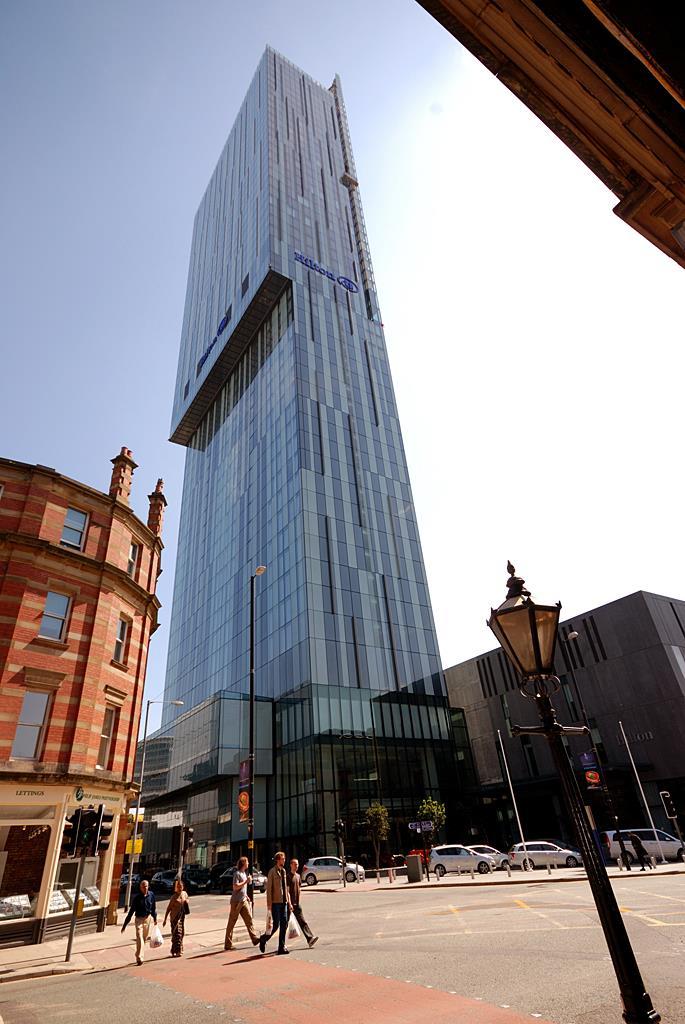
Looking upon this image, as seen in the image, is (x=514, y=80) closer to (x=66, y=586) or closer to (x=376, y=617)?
(x=66, y=586)

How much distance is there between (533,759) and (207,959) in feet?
162

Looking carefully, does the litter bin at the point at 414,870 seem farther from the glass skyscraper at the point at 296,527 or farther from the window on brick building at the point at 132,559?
the window on brick building at the point at 132,559

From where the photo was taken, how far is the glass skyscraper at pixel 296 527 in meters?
47.4

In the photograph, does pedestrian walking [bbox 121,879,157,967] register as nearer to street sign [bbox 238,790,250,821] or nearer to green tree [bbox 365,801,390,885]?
street sign [bbox 238,790,250,821]

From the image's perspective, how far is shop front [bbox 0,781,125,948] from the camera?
57.1 ft

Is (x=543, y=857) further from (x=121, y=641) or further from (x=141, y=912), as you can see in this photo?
(x=141, y=912)

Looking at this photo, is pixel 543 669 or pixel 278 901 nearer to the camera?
pixel 543 669

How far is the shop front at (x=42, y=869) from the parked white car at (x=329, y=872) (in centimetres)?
1937

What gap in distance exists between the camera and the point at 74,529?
910 inches

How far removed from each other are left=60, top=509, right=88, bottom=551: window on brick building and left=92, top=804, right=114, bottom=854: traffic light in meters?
11.1

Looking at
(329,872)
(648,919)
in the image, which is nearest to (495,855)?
(329,872)

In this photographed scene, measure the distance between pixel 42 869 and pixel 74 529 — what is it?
41.1 feet

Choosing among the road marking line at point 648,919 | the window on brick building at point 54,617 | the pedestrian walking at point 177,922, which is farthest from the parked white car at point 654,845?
the window on brick building at point 54,617

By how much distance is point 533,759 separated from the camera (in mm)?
53938
